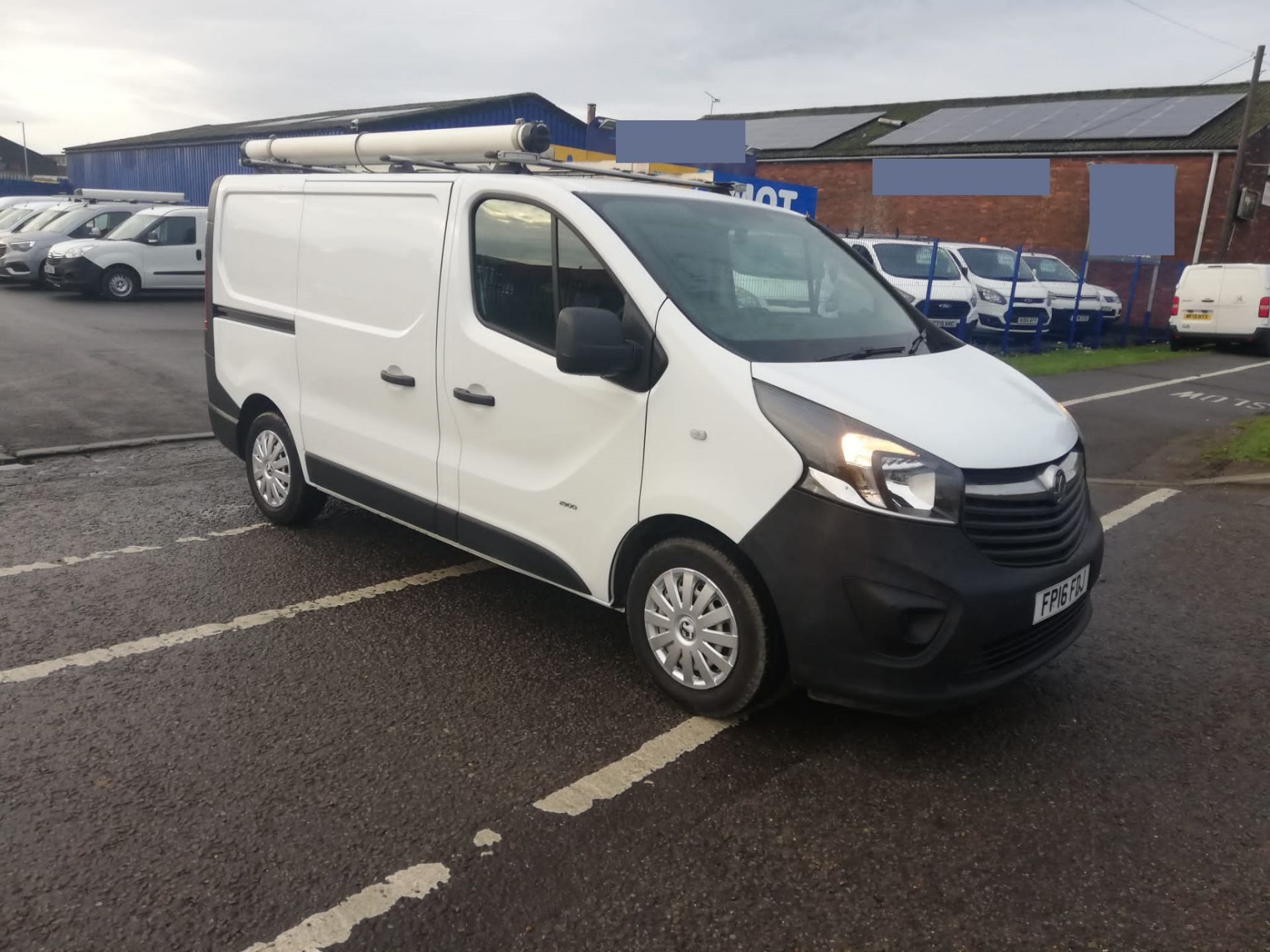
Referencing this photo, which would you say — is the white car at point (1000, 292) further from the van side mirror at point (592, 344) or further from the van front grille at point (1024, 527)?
the van side mirror at point (592, 344)

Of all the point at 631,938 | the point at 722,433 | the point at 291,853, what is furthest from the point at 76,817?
the point at 722,433

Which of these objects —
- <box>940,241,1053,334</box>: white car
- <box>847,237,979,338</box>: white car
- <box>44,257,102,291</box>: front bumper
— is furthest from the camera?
<box>44,257,102,291</box>: front bumper

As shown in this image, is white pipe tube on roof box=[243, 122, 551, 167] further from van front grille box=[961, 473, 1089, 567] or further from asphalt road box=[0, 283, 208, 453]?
asphalt road box=[0, 283, 208, 453]

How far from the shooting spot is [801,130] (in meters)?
36.7

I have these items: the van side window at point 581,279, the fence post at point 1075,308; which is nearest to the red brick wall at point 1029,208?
the fence post at point 1075,308

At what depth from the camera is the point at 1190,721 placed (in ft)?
12.3

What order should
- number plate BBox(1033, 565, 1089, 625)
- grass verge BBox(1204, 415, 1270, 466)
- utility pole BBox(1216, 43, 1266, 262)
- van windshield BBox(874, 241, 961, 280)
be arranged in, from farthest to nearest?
utility pole BBox(1216, 43, 1266, 262)
van windshield BBox(874, 241, 961, 280)
grass verge BBox(1204, 415, 1270, 466)
number plate BBox(1033, 565, 1089, 625)

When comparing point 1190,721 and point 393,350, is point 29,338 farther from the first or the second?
point 1190,721

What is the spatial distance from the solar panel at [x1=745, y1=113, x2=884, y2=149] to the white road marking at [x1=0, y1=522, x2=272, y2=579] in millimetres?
31627

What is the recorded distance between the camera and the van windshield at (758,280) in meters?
3.65

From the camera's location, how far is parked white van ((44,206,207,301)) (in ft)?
60.0

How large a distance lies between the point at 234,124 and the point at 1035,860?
4105 centimetres

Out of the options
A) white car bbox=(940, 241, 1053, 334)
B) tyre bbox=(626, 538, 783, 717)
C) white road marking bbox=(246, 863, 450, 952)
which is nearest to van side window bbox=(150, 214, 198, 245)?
white car bbox=(940, 241, 1053, 334)

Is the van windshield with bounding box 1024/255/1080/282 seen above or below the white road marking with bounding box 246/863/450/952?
above
